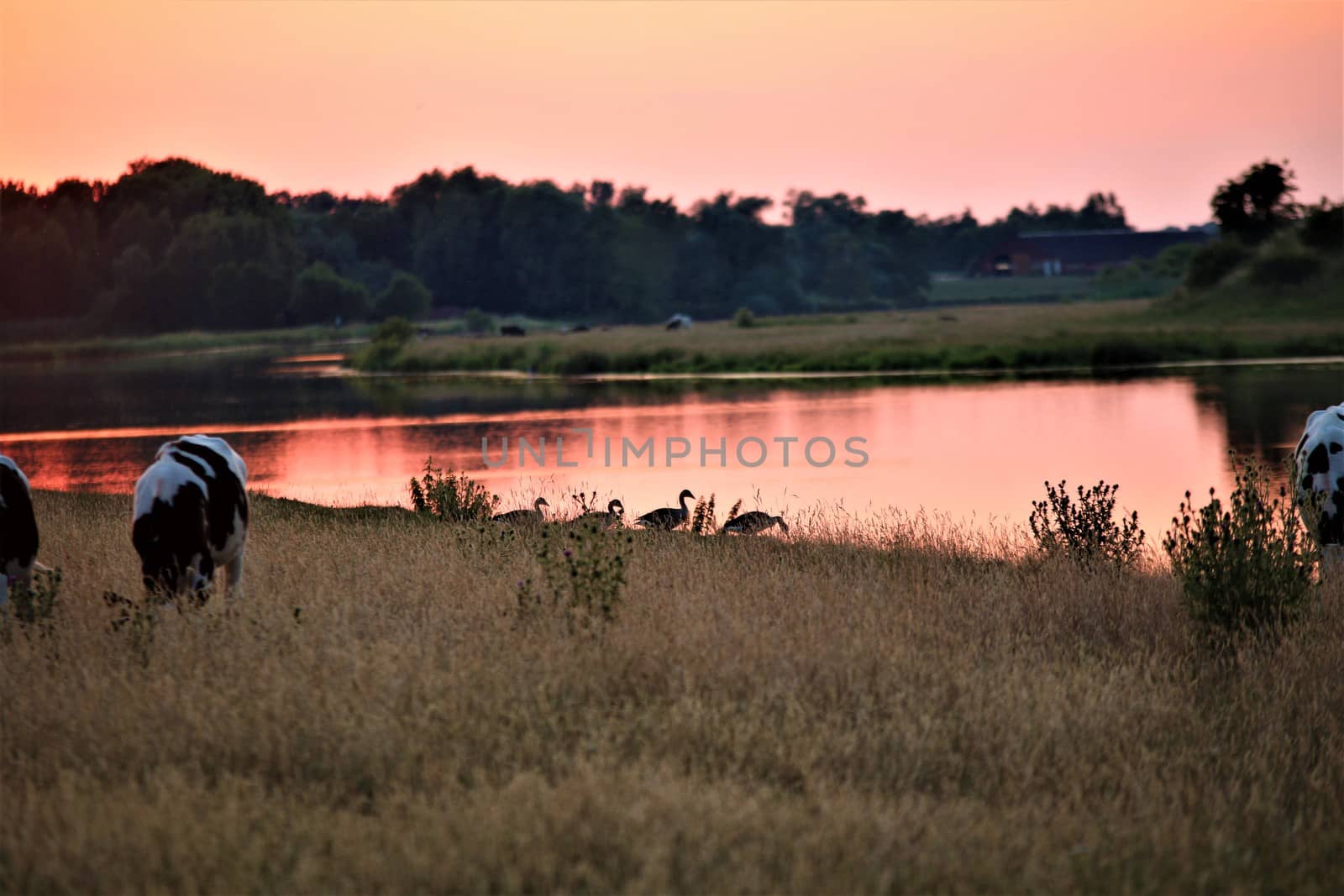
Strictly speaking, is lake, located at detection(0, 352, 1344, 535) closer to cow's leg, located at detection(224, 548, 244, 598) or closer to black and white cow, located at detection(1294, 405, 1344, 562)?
black and white cow, located at detection(1294, 405, 1344, 562)

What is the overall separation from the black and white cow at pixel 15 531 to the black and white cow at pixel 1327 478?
10760 millimetres

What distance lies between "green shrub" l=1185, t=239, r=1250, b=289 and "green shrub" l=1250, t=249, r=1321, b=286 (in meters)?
3.19

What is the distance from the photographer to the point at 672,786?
641cm

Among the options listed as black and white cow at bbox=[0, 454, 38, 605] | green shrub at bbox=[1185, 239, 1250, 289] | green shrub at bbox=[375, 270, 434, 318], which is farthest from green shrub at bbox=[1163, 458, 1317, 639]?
green shrub at bbox=[375, 270, 434, 318]

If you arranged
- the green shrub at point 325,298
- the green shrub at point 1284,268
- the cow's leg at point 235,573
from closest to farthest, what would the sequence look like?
the cow's leg at point 235,573 → the green shrub at point 1284,268 → the green shrub at point 325,298

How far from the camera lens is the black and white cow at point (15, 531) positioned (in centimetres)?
991

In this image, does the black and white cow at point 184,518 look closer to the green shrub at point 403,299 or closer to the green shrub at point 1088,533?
the green shrub at point 1088,533

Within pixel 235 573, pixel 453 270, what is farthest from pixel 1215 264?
pixel 453 270

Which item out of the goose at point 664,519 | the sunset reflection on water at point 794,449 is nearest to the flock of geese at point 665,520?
the goose at point 664,519

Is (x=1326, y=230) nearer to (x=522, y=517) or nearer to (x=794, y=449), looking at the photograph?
(x=794, y=449)

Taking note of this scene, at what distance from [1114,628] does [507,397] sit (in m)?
45.7

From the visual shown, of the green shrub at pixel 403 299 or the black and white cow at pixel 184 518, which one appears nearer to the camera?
the black and white cow at pixel 184 518

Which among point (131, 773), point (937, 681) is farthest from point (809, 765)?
point (131, 773)

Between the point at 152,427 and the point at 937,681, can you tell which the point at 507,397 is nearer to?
the point at 152,427
